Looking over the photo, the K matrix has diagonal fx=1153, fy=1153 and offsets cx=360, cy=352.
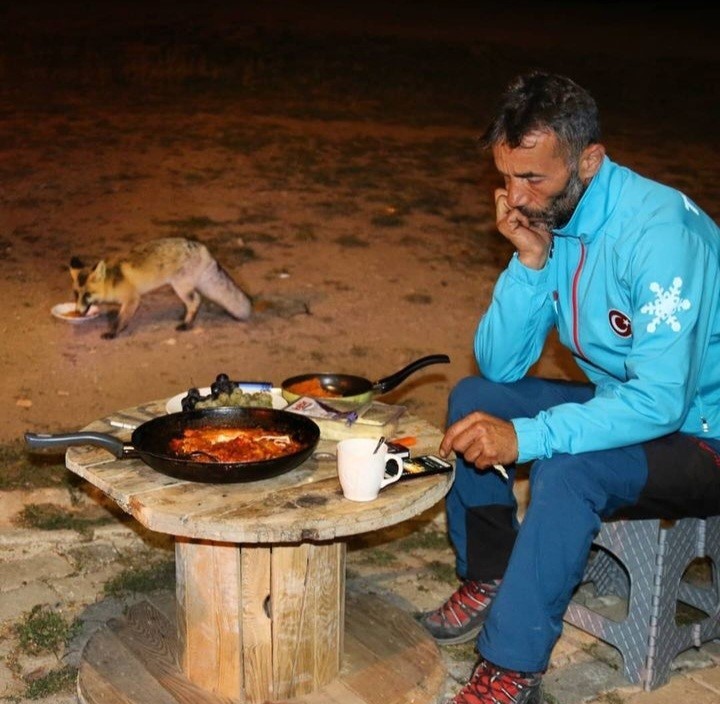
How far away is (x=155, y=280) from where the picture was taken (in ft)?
23.3

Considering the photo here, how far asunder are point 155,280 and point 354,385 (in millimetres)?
3481

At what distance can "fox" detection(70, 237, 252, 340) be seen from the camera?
702 centimetres

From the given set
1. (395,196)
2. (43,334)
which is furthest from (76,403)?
(395,196)

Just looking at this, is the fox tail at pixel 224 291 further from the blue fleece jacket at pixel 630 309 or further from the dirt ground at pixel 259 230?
the blue fleece jacket at pixel 630 309

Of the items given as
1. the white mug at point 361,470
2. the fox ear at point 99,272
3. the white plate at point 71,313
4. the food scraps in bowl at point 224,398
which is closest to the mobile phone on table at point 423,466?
the white mug at point 361,470

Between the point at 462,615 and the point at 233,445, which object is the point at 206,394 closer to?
the point at 233,445

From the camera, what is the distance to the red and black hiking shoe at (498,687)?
322 centimetres

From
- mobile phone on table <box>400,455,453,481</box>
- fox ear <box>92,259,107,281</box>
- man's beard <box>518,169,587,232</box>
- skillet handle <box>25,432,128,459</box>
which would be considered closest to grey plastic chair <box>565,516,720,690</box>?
mobile phone on table <box>400,455,453,481</box>

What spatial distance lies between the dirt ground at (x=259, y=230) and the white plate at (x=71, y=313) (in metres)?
0.06

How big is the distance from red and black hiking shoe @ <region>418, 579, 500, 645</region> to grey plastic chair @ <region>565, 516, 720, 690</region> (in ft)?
1.17

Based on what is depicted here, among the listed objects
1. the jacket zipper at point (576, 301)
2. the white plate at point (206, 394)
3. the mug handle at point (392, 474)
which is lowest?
the white plate at point (206, 394)

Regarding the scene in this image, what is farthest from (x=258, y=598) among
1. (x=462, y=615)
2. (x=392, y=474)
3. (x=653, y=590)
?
(x=653, y=590)

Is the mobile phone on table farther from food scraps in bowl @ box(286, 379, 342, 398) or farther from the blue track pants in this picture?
food scraps in bowl @ box(286, 379, 342, 398)

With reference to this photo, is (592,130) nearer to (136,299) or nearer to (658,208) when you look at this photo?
(658,208)
